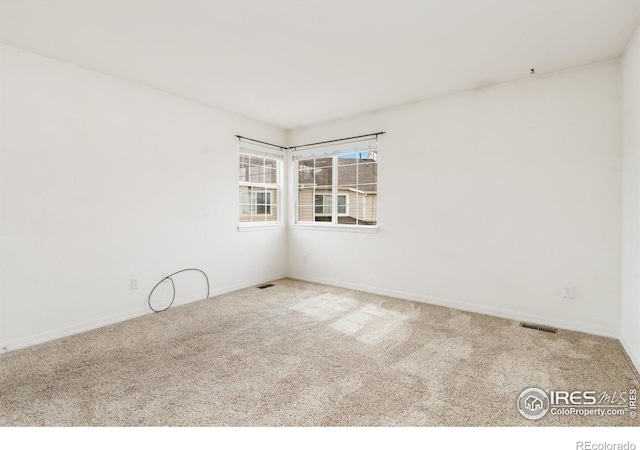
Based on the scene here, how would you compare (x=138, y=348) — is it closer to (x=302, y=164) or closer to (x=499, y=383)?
(x=499, y=383)

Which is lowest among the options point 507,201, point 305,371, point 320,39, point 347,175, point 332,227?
point 305,371

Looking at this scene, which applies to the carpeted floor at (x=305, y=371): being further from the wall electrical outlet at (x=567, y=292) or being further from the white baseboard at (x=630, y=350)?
the wall electrical outlet at (x=567, y=292)

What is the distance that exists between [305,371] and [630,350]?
253 cm

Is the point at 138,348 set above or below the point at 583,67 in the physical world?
below

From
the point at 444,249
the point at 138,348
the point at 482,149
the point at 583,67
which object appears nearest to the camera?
the point at 138,348

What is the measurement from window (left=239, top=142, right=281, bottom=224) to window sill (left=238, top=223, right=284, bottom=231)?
6 centimetres

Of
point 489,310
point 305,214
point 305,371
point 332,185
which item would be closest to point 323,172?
point 332,185

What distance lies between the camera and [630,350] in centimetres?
250

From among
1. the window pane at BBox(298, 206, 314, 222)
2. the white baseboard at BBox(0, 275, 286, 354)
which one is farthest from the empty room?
the window pane at BBox(298, 206, 314, 222)

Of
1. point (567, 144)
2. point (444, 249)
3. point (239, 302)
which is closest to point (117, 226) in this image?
point (239, 302)

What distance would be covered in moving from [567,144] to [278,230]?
3.84m

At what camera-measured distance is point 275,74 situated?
3.16 metres

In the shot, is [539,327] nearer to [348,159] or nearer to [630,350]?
[630,350]

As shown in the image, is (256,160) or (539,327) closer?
(539,327)
